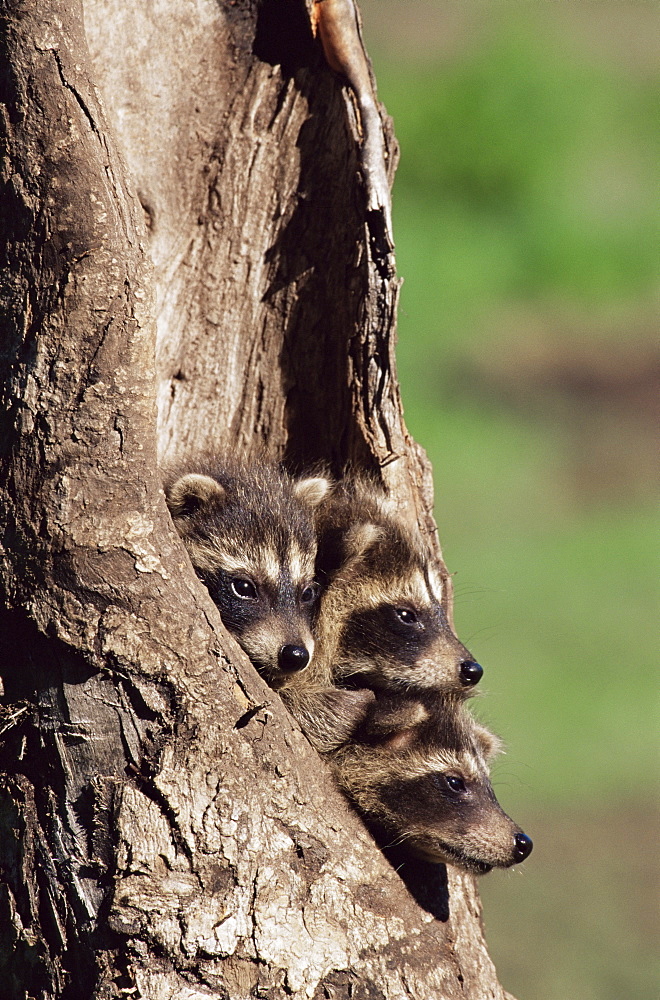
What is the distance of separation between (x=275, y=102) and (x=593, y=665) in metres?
8.48

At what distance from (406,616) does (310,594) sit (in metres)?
0.38

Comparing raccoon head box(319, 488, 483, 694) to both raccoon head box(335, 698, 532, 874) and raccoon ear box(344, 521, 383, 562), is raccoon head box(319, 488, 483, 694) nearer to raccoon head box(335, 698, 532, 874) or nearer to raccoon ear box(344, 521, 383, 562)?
raccoon ear box(344, 521, 383, 562)

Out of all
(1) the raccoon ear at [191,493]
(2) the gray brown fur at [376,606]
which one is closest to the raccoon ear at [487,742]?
(2) the gray brown fur at [376,606]

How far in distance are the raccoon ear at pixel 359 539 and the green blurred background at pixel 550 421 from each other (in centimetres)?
400

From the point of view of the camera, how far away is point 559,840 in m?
10.8

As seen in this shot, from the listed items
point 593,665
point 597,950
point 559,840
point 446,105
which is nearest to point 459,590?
point 593,665

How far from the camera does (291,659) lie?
14.2 feet

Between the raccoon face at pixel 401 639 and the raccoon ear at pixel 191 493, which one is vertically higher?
the raccoon ear at pixel 191 493

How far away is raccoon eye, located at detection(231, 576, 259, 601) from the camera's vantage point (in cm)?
462

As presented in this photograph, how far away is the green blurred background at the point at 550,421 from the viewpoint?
10438 mm

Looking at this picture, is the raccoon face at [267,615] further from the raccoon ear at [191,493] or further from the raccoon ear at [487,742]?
the raccoon ear at [487,742]

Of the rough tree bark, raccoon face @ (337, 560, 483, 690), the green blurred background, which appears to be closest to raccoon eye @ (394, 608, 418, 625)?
raccoon face @ (337, 560, 483, 690)

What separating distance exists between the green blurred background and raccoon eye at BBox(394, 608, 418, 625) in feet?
12.8

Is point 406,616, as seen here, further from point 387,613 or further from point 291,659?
point 291,659
